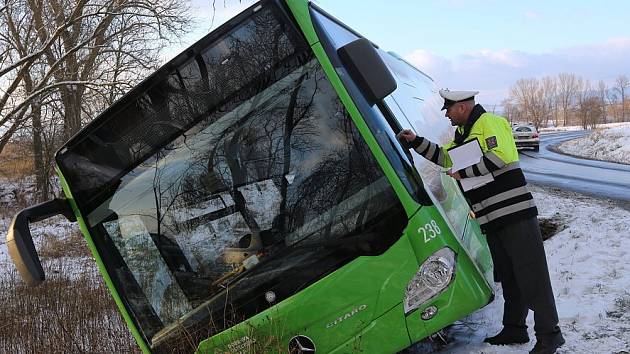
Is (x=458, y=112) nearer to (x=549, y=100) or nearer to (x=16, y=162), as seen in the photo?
(x=16, y=162)

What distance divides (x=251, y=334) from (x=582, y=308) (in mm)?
2826

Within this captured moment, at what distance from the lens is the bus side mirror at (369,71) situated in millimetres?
2998

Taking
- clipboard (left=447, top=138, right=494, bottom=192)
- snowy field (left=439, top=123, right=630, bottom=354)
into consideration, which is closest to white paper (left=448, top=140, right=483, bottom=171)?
clipboard (left=447, top=138, right=494, bottom=192)

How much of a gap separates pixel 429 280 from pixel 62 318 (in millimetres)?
4709

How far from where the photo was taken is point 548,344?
10.5 ft

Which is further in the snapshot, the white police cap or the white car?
the white car

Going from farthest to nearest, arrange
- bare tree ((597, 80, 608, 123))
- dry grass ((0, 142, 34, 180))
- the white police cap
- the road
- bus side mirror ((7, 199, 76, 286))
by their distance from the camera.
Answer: bare tree ((597, 80, 608, 123)) < dry grass ((0, 142, 34, 180)) < the road < the white police cap < bus side mirror ((7, 199, 76, 286))

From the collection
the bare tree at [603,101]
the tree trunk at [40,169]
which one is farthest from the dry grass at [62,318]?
the bare tree at [603,101]

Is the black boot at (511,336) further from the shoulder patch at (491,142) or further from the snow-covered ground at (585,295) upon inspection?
the shoulder patch at (491,142)

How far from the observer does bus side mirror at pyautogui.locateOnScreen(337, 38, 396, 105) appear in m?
3.00

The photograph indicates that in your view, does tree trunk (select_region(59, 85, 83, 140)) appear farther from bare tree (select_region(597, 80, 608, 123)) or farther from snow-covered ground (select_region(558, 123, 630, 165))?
bare tree (select_region(597, 80, 608, 123))

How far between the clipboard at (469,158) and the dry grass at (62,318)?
3.38 meters

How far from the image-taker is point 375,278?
9.49 feet

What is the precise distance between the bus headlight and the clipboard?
0.63 metres
